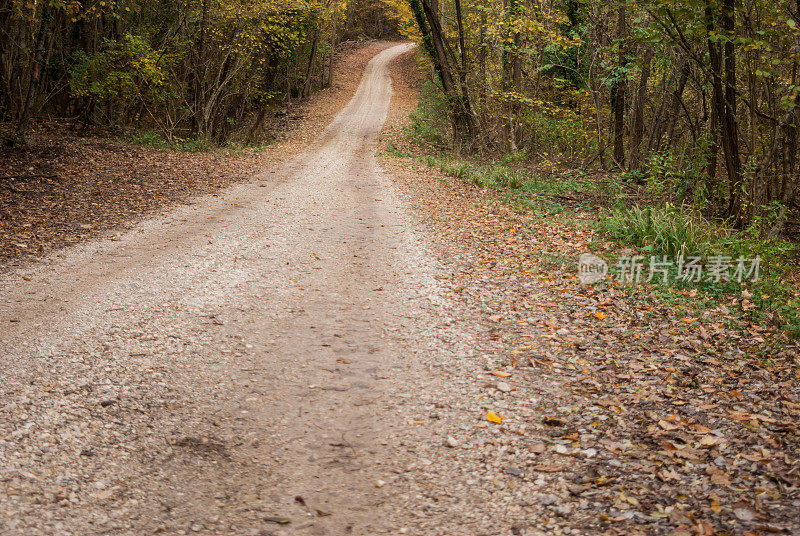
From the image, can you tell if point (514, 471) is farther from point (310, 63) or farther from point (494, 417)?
point (310, 63)

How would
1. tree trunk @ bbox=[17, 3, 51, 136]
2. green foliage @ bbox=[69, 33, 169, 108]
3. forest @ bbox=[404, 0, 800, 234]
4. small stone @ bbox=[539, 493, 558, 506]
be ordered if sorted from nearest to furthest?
small stone @ bbox=[539, 493, 558, 506], forest @ bbox=[404, 0, 800, 234], tree trunk @ bbox=[17, 3, 51, 136], green foliage @ bbox=[69, 33, 169, 108]

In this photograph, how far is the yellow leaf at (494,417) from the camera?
173 inches

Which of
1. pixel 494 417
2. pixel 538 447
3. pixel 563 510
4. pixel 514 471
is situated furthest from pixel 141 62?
pixel 563 510

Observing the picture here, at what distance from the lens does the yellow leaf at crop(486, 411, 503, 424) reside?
4398mm

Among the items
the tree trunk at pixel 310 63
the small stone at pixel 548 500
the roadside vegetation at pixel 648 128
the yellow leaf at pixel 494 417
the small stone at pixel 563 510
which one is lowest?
the small stone at pixel 548 500

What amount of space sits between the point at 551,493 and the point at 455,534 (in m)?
0.74

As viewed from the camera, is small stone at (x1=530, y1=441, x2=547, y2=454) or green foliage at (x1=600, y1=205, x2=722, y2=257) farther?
green foliage at (x1=600, y1=205, x2=722, y2=257)

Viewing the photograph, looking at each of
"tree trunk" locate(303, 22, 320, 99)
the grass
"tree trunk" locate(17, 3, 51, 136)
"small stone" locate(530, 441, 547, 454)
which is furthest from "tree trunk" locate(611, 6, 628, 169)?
"tree trunk" locate(303, 22, 320, 99)

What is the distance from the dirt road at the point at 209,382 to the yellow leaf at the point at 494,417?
738mm

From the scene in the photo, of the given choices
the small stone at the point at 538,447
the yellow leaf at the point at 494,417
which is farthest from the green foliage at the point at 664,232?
the small stone at the point at 538,447

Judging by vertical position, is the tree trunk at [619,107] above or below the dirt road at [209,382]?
above

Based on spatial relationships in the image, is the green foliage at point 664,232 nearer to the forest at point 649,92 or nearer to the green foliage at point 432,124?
the forest at point 649,92

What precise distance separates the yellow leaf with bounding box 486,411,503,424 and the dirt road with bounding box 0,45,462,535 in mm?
738

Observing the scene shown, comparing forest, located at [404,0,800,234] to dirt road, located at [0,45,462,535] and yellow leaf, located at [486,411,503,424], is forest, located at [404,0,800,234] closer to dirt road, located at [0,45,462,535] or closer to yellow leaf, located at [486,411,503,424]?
yellow leaf, located at [486,411,503,424]
